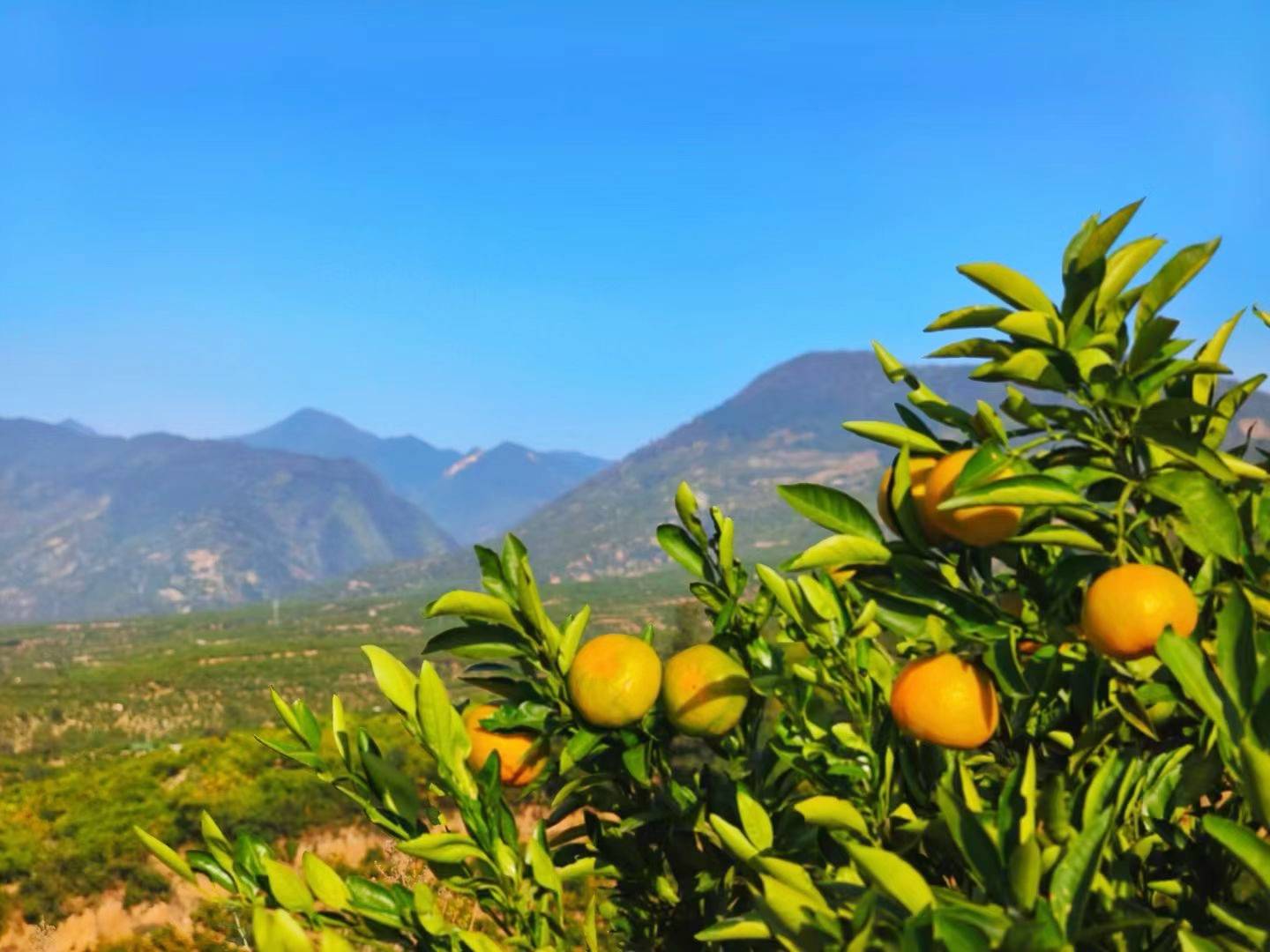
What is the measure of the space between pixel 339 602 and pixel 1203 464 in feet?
504

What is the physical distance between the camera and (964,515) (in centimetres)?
135

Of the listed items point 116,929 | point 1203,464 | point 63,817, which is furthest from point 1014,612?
point 63,817

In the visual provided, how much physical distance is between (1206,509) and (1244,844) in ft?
1.51

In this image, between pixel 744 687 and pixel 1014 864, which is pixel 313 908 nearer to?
pixel 744 687

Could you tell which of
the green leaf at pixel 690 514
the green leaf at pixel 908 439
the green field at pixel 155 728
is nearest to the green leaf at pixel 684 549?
the green leaf at pixel 690 514

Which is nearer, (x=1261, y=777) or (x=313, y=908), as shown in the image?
(x=1261, y=777)

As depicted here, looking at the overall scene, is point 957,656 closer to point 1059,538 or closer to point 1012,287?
point 1059,538

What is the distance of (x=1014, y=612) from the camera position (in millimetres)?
1620

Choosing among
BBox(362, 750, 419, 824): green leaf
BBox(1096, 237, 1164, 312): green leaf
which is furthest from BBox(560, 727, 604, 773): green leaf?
BBox(1096, 237, 1164, 312): green leaf

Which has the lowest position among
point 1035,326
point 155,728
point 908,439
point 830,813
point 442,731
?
point 155,728

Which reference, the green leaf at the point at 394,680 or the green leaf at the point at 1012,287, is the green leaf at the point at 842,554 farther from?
the green leaf at the point at 394,680

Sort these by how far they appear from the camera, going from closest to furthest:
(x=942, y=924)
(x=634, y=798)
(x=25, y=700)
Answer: (x=942, y=924), (x=634, y=798), (x=25, y=700)

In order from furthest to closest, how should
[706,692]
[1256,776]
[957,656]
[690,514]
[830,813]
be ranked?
[690,514] < [706,692] < [957,656] < [830,813] < [1256,776]

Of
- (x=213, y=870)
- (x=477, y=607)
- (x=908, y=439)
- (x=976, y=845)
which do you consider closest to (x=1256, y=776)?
(x=976, y=845)
